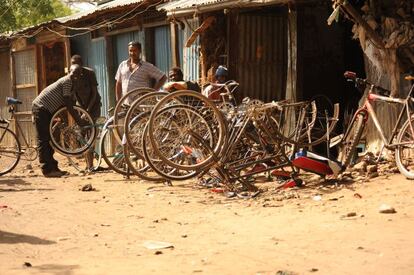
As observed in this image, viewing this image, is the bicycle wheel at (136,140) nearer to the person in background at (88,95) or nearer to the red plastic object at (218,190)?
the red plastic object at (218,190)

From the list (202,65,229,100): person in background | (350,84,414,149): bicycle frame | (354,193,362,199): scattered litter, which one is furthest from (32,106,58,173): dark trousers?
(354,193,362,199): scattered litter

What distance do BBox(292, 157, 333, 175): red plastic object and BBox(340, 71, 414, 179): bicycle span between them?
0.21m

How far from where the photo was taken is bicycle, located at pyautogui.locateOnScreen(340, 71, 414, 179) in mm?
7383

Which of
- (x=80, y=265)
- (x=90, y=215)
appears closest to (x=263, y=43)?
(x=90, y=215)

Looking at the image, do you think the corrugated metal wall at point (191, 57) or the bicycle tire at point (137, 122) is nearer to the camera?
the bicycle tire at point (137, 122)

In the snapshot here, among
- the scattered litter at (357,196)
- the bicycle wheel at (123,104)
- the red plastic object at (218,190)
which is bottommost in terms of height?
the red plastic object at (218,190)

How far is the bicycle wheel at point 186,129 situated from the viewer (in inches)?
310

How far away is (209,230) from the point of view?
240 inches

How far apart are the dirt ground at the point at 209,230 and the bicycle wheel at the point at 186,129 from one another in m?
0.48

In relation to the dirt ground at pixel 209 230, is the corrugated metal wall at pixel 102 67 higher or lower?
higher

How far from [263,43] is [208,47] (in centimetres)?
87

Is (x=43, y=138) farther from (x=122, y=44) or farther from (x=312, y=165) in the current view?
(x=312, y=165)

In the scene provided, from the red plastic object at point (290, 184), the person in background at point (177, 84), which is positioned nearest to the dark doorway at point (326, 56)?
the person in background at point (177, 84)

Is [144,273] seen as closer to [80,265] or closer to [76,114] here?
→ [80,265]
